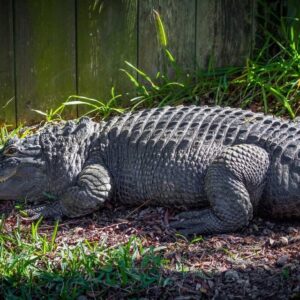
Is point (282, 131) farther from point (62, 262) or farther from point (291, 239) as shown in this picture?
point (62, 262)

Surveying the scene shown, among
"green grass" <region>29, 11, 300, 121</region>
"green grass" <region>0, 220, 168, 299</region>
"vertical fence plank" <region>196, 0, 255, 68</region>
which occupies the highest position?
"vertical fence plank" <region>196, 0, 255, 68</region>

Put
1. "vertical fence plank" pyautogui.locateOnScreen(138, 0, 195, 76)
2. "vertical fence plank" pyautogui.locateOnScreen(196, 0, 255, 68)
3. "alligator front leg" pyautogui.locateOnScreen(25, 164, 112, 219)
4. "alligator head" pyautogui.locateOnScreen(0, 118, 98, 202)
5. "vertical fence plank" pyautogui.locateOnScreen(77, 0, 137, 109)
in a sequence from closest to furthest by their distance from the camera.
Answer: "alligator front leg" pyautogui.locateOnScreen(25, 164, 112, 219) < "alligator head" pyautogui.locateOnScreen(0, 118, 98, 202) < "vertical fence plank" pyautogui.locateOnScreen(77, 0, 137, 109) < "vertical fence plank" pyautogui.locateOnScreen(138, 0, 195, 76) < "vertical fence plank" pyautogui.locateOnScreen(196, 0, 255, 68)

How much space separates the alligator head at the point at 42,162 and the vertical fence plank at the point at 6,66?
925 mm

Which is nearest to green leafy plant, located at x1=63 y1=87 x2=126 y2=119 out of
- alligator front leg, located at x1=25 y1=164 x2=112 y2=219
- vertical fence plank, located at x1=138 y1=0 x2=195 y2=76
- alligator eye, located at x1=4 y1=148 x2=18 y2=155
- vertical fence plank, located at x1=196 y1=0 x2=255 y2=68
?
vertical fence plank, located at x1=138 y1=0 x2=195 y2=76

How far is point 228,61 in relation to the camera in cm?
686

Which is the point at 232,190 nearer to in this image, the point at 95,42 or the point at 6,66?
the point at 95,42

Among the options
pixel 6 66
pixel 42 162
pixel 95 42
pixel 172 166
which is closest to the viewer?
pixel 172 166

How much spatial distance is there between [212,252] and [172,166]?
2.41 ft

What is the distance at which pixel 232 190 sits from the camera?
4.84 meters

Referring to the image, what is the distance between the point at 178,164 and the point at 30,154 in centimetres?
109

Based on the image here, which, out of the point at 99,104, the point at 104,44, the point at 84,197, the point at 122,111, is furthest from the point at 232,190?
the point at 104,44

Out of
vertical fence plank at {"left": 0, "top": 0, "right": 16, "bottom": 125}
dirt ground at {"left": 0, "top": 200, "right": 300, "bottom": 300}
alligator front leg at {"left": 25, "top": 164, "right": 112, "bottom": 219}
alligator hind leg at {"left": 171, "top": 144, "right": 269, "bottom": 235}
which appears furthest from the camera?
vertical fence plank at {"left": 0, "top": 0, "right": 16, "bottom": 125}

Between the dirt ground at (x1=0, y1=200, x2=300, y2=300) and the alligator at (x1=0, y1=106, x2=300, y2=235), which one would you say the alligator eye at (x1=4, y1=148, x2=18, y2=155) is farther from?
the dirt ground at (x1=0, y1=200, x2=300, y2=300)

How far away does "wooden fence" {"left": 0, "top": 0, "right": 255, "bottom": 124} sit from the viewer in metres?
6.43
